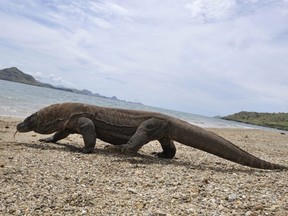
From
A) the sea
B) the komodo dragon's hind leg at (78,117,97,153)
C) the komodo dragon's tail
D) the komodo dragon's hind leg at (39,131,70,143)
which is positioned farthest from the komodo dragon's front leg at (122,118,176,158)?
the sea

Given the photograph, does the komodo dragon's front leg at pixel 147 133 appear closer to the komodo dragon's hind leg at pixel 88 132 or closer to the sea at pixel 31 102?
the komodo dragon's hind leg at pixel 88 132

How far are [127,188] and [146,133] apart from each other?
4.09m

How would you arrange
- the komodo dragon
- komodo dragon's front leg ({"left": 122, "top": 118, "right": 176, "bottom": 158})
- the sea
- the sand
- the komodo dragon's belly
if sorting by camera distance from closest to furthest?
the sand
the komodo dragon
komodo dragon's front leg ({"left": 122, "top": 118, "right": 176, "bottom": 158})
the komodo dragon's belly
the sea

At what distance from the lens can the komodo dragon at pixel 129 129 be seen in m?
10.2

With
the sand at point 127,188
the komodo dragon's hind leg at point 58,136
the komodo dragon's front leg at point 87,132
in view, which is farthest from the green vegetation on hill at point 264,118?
the sand at point 127,188

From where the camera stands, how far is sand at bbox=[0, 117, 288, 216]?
5.50 metres

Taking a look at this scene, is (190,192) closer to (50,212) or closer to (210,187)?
(210,187)

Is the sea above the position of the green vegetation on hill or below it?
below

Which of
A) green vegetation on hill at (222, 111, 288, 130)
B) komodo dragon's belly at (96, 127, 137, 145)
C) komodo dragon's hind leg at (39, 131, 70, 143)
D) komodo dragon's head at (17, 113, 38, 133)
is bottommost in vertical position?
komodo dragon's hind leg at (39, 131, 70, 143)

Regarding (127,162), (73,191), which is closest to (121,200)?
(73,191)

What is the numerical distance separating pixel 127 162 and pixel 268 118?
519 ft

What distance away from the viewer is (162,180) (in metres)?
7.40

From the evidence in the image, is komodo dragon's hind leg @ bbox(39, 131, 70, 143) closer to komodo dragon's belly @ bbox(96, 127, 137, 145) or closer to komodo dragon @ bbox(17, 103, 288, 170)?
komodo dragon @ bbox(17, 103, 288, 170)

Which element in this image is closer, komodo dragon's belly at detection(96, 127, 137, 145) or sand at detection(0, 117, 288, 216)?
sand at detection(0, 117, 288, 216)
